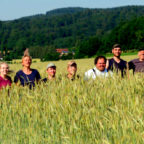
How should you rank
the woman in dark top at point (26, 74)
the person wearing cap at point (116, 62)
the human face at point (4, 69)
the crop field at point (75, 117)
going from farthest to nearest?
the person wearing cap at point (116, 62) → the woman in dark top at point (26, 74) → the human face at point (4, 69) → the crop field at point (75, 117)

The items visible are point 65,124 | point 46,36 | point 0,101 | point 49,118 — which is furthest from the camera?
point 46,36

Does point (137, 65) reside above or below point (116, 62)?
below

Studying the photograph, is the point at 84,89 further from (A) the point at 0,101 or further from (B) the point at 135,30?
(B) the point at 135,30

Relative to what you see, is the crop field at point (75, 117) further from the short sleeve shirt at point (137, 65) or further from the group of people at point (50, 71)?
the short sleeve shirt at point (137, 65)

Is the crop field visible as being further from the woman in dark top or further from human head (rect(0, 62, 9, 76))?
the woman in dark top

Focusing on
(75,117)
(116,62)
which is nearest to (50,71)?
(116,62)

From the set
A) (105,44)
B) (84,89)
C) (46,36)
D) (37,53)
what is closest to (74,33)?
(46,36)

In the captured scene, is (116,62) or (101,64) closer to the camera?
(101,64)

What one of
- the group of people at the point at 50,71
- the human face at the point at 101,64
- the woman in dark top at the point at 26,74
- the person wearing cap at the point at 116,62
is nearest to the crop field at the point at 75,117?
the group of people at the point at 50,71

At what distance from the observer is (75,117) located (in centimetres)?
262

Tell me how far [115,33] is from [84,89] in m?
77.5

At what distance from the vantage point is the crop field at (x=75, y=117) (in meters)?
2.29

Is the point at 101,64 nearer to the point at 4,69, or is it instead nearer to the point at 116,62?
the point at 116,62

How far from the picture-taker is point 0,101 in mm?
3797
